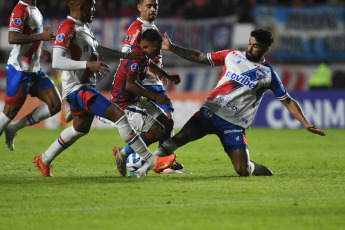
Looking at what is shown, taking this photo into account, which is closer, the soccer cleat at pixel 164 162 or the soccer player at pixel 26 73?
the soccer cleat at pixel 164 162

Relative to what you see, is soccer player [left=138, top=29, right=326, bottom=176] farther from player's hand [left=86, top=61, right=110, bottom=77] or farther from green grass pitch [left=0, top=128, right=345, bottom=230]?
player's hand [left=86, top=61, right=110, bottom=77]

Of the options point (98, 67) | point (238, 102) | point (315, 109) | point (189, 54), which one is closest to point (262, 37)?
point (238, 102)

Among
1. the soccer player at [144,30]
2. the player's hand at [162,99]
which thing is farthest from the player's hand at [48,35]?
the player's hand at [162,99]

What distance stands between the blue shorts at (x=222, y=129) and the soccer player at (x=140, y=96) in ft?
1.28

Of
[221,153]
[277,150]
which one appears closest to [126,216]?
[221,153]

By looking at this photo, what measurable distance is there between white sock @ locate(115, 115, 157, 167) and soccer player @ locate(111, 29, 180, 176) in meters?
0.51

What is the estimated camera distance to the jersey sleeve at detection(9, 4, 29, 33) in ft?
27.2

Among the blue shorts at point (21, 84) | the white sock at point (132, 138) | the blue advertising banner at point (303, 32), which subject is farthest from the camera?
the blue advertising banner at point (303, 32)

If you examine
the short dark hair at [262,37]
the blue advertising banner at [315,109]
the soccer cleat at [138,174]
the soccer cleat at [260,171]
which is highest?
the short dark hair at [262,37]

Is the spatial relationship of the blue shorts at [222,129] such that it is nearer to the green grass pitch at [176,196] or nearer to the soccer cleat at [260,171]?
the soccer cleat at [260,171]

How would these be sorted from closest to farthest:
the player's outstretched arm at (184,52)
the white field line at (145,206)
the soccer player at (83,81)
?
1. the white field line at (145,206)
2. the soccer player at (83,81)
3. the player's outstretched arm at (184,52)

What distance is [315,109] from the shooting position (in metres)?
18.6

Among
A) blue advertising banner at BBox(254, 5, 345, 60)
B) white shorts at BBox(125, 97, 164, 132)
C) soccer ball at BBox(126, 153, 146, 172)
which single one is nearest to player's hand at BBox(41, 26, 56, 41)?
white shorts at BBox(125, 97, 164, 132)

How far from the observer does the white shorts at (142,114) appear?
26.2 ft
